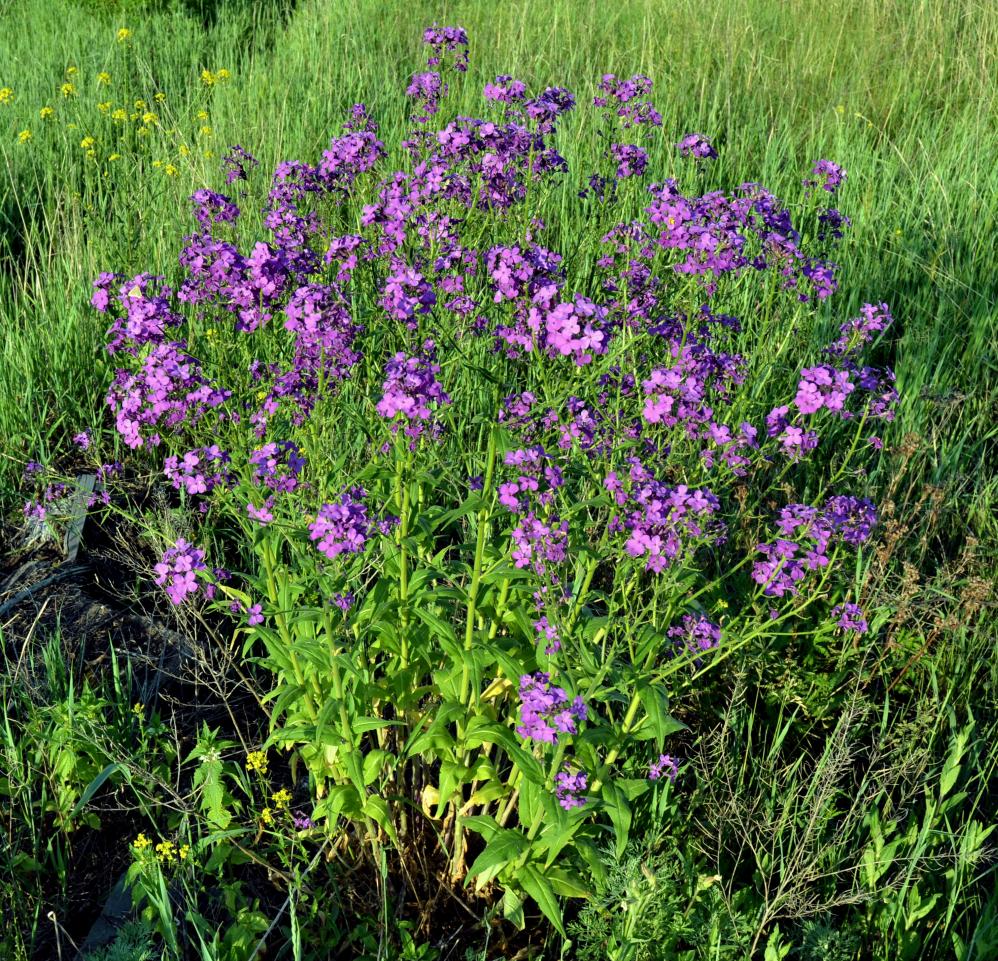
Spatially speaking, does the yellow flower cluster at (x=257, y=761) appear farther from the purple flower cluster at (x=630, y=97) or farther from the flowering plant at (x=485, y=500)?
the purple flower cluster at (x=630, y=97)

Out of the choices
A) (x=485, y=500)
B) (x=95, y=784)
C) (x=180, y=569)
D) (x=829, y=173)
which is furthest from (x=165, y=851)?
(x=829, y=173)

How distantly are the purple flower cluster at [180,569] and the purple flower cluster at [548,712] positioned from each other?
0.90 meters

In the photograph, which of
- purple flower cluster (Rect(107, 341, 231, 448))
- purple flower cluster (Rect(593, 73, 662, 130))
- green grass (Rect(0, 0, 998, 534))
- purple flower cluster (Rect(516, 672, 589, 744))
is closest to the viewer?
purple flower cluster (Rect(516, 672, 589, 744))

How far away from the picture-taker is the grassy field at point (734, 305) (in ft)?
8.29

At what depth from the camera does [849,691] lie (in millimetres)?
3244

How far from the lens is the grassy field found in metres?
2.53

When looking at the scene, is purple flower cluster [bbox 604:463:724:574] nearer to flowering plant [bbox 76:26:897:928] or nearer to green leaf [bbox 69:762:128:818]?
flowering plant [bbox 76:26:897:928]

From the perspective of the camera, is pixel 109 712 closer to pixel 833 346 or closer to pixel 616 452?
pixel 616 452

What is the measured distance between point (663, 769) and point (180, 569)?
4.67ft

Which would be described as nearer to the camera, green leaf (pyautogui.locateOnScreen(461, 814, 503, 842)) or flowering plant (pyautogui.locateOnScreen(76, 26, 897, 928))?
flowering plant (pyautogui.locateOnScreen(76, 26, 897, 928))

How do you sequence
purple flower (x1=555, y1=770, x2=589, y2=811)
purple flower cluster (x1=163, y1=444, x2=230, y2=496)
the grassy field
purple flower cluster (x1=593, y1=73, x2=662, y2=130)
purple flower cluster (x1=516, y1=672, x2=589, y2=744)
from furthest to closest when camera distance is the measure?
purple flower cluster (x1=593, y1=73, x2=662, y2=130) < the grassy field < purple flower cluster (x1=163, y1=444, x2=230, y2=496) < purple flower (x1=555, y1=770, x2=589, y2=811) < purple flower cluster (x1=516, y1=672, x2=589, y2=744)

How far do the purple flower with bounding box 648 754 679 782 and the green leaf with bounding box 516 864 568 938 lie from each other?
41 centimetres

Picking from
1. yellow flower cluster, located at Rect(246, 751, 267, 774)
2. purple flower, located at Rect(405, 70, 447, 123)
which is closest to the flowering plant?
Result: yellow flower cluster, located at Rect(246, 751, 267, 774)

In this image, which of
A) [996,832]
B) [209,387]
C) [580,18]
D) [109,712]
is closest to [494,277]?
[209,387]
